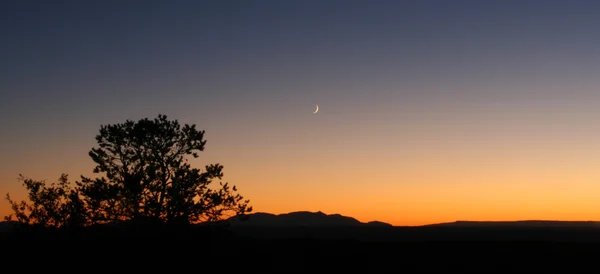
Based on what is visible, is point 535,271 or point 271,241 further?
point 271,241

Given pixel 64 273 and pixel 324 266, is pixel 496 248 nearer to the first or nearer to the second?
pixel 324 266

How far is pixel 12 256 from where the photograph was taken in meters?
28.6

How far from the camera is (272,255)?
97.4 ft

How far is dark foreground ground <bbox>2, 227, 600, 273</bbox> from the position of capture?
27.1 m

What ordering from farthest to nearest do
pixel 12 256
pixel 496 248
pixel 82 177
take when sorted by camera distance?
pixel 82 177 → pixel 496 248 → pixel 12 256

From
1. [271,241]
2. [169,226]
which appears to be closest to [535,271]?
[271,241]

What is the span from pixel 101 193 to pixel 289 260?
1383 centimetres

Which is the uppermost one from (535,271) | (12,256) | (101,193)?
(101,193)

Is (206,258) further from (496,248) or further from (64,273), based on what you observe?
(496,248)

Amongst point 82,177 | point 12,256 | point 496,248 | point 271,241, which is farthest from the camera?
point 82,177

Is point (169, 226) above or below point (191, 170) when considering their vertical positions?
below

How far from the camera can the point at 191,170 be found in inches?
1398

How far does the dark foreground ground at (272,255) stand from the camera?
27.1m

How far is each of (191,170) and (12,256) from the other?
438 inches
